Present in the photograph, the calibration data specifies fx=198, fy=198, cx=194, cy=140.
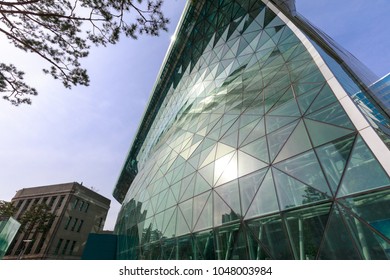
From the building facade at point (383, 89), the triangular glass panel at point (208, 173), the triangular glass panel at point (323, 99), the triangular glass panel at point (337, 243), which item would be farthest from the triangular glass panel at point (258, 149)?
the building facade at point (383, 89)

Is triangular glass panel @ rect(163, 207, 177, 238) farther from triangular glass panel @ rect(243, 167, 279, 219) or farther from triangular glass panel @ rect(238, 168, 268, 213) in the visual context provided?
triangular glass panel @ rect(243, 167, 279, 219)

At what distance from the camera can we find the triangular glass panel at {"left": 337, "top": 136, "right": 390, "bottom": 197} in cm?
429

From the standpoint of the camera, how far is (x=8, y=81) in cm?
738

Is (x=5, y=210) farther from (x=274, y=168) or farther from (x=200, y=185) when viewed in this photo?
(x=274, y=168)

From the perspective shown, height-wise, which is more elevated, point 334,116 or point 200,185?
point 334,116

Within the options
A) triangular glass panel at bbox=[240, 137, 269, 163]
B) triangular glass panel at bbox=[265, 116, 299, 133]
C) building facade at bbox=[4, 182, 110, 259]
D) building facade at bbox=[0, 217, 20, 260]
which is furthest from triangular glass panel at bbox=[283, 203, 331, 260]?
building facade at bbox=[4, 182, 110, 259]

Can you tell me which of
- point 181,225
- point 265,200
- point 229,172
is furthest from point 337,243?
point 181,225

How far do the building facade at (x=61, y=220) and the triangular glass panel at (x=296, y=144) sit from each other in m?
44.5

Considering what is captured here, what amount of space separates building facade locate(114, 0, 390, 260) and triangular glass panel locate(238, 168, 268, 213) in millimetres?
35

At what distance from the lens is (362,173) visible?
4543 millimetres

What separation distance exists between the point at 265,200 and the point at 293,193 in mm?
841

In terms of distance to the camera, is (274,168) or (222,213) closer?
(274,168)
